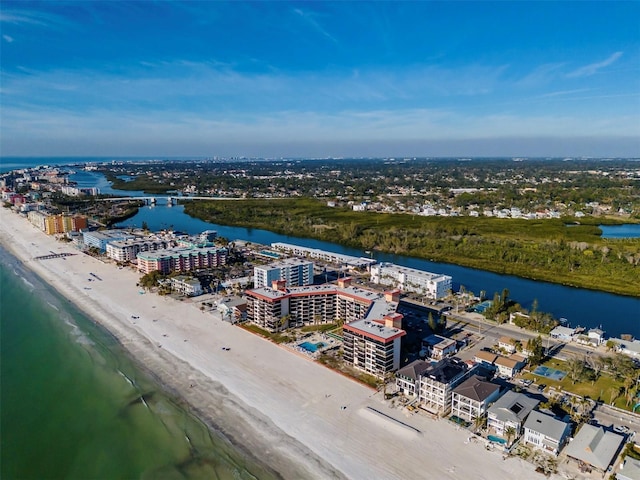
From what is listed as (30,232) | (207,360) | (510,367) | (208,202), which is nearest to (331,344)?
(207,360)

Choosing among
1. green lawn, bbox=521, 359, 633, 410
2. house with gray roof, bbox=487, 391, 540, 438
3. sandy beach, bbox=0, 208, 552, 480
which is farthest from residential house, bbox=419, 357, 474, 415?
green lawn, bbox=521, 359, 633, 410

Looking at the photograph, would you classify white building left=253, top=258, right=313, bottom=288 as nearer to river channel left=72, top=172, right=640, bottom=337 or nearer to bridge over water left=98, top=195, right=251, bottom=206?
river channel left=72, top=172, right=640, bottom=337

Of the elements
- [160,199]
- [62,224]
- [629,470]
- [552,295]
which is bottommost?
[552,295]

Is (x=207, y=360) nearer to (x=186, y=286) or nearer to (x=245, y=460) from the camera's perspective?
(x=245, y=460)

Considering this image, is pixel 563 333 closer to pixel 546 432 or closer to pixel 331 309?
pixel 546 432

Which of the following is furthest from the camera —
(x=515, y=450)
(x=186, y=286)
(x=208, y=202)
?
(x=208, y=202)

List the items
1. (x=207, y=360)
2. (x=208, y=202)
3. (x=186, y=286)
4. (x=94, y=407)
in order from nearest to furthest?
1. (x=94, y=407)
2. (x=207, y=360)
3. (x=186, y=286)
4. (x=208, y=202)

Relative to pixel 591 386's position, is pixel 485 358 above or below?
above

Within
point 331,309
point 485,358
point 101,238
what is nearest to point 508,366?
point 485,358
